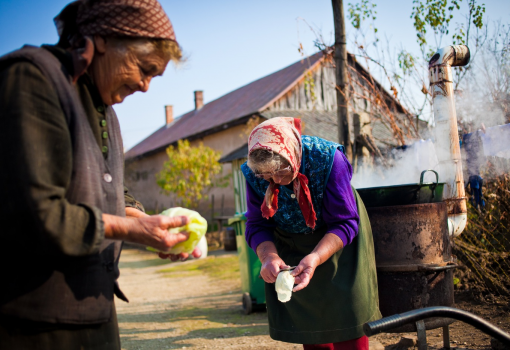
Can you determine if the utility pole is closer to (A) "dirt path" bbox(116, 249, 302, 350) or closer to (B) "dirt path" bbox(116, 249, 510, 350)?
(B) "dirt path" bbox(116, 249, 510, 350)

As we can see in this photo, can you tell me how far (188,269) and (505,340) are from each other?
1146 centimetres

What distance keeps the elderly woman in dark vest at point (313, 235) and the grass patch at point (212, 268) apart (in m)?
7.58

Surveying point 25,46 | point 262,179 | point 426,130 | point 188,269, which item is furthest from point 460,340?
point 188,269

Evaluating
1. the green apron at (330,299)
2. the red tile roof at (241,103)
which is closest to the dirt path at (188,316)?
the green apron at (330,299)

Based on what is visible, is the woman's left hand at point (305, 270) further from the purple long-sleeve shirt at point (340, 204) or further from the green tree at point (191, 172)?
the green tree at point (191, 172)

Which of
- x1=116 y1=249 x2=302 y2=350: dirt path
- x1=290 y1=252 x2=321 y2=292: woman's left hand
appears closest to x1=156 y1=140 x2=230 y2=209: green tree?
x1=116 y1=249 x2=302 y2=350: dirt path

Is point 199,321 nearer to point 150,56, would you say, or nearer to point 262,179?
point 262,179

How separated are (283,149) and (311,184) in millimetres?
344

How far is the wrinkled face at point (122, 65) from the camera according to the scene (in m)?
1.57

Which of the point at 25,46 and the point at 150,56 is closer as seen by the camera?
the point at 25,46

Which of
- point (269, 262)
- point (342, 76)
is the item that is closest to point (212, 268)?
point (342, 76)

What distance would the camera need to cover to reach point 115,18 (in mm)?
1525

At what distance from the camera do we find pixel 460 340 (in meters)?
4.31

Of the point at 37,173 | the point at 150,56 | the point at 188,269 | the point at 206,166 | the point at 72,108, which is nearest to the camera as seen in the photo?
the point at 37,173
